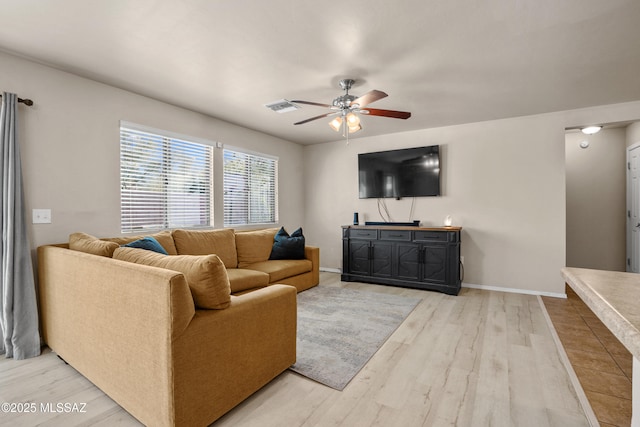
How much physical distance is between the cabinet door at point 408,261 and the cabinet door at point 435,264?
0.09 meters

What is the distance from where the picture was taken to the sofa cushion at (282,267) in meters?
3.75

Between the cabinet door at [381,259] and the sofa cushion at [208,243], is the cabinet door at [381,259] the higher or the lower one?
the lower one

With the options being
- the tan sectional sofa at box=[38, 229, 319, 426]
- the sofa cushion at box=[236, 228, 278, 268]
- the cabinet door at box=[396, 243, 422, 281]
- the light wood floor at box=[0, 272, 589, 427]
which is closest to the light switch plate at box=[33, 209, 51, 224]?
the tan sectional sofa at box=[38, 229, 319, 426]

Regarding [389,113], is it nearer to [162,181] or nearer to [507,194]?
[507,194]

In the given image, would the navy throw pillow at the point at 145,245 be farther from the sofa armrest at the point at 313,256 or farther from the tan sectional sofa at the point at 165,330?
the sofa armrest at the point at 313,256

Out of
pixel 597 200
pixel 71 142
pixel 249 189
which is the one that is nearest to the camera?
pixel 71 142

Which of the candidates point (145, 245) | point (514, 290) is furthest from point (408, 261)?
point (145, 245)

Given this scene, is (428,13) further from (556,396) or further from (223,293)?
(556,396)

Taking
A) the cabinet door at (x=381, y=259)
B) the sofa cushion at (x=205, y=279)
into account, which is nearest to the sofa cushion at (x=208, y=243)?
the sofa cushion at (x=205, y=279)

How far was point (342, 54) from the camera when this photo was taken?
2543mm

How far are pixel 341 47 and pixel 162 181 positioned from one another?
8.54 feet

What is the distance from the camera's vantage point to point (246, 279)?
3314mm

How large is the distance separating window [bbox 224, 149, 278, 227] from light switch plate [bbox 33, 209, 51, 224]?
2.09 m

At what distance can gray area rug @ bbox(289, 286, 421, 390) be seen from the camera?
2232mm
